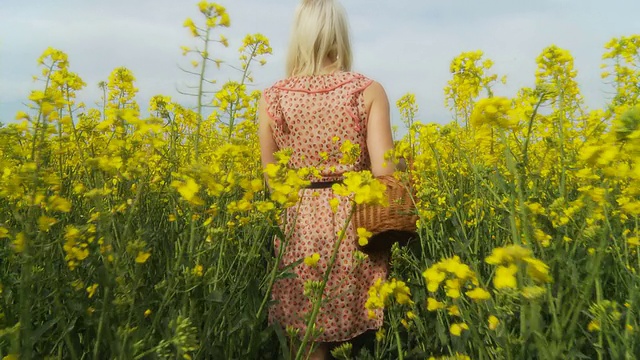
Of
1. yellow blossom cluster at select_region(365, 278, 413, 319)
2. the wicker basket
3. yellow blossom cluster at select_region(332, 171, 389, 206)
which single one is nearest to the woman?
the wicker basket

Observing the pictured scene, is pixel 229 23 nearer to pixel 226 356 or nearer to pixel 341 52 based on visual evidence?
pixel 341 52

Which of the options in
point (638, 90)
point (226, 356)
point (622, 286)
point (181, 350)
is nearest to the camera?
point (181, 350)

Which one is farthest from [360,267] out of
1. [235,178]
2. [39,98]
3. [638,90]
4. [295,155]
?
[638,90]

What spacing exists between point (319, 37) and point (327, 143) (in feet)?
1.46

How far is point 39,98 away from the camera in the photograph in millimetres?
1313

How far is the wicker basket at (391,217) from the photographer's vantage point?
1.92 m

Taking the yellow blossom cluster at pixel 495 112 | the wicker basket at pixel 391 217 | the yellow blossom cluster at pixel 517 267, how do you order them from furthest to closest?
the wicker basket at pixel 391 217
the yellow blossom cluster at pixel 495 112
the yellow blossom cluster at pixel 517 267

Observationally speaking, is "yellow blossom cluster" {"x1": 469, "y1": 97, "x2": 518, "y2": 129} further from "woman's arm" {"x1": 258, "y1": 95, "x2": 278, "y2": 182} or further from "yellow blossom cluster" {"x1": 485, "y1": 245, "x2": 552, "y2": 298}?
"woman's arm" {"x1": 258, "y1": 95, "x2": 278, "y2": 182}

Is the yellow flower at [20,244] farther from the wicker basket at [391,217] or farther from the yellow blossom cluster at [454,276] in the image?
the wicker basket at [391,217]

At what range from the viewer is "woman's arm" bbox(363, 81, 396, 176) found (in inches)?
86.9

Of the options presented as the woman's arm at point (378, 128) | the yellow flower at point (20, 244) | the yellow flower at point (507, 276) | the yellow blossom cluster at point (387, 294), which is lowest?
the yellow blossom cluster at point (387, 294)

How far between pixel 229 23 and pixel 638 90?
2464 mm

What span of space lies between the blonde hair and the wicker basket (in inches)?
24.6

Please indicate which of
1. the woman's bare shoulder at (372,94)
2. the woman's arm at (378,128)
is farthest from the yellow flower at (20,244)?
the woman's bare shoulder at (372,94)
